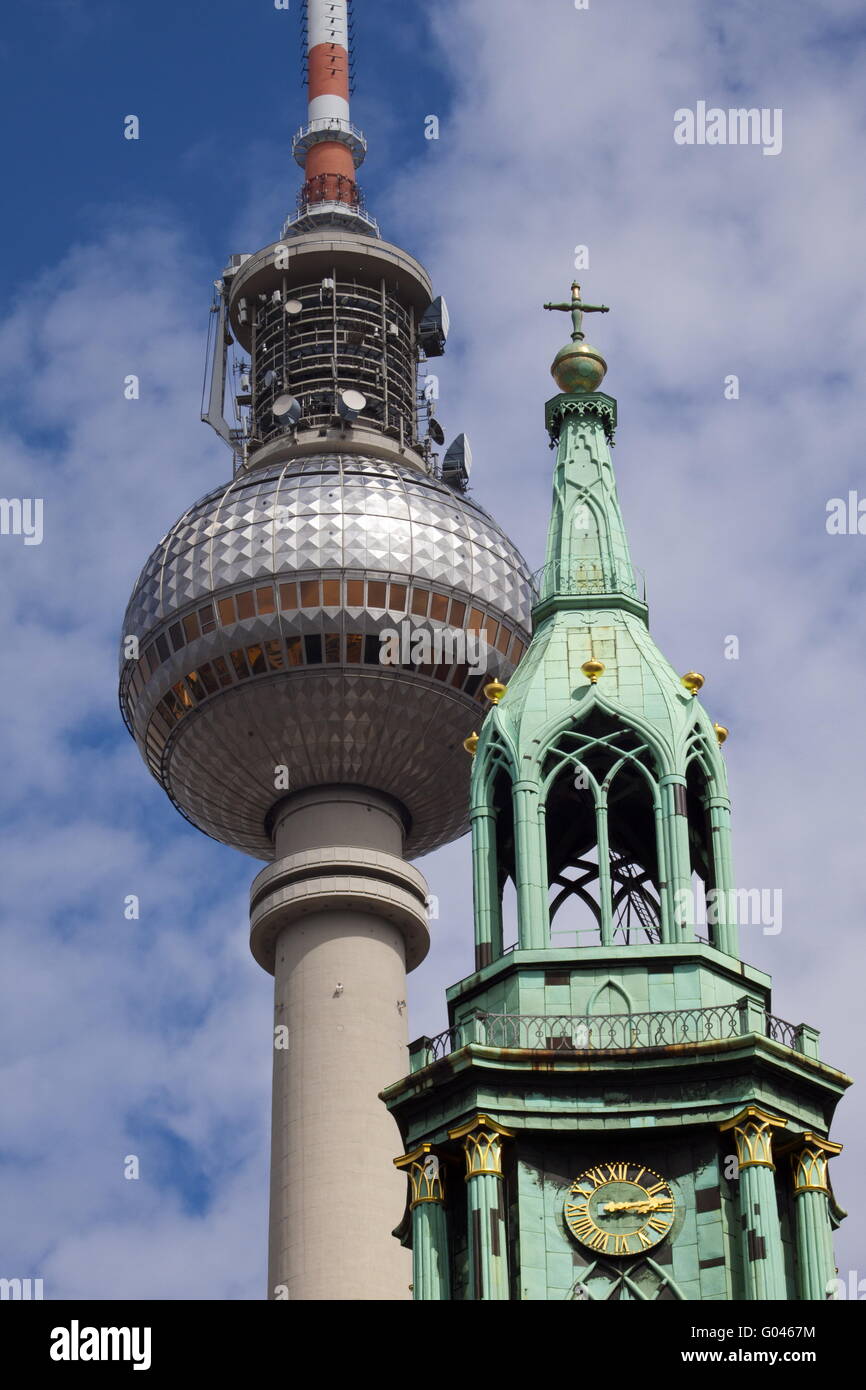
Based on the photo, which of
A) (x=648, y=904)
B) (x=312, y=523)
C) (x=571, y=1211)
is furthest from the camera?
(x=312, y=523)

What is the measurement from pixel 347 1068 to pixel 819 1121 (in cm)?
4887

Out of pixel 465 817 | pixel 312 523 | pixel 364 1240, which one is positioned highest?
pixel 312 523

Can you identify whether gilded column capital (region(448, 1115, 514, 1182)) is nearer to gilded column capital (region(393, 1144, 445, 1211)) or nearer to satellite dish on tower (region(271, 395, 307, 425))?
gilded column capital (region(393, 1144, 445, 1211))

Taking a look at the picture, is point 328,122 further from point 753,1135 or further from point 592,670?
point 753,1135

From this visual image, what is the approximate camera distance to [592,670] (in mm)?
71875

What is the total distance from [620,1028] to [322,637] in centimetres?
5200

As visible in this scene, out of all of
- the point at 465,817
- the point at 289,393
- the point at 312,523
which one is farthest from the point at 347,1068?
the point at 289,393

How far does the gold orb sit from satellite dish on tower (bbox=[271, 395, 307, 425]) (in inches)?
1808

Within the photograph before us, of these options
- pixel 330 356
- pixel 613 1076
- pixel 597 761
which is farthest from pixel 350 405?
pixel 613 1076

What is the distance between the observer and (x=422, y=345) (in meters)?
133

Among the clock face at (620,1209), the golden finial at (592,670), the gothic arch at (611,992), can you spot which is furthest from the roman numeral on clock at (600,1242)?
the golden finial at (592,670)

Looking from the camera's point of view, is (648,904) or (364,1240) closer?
(648,904)
